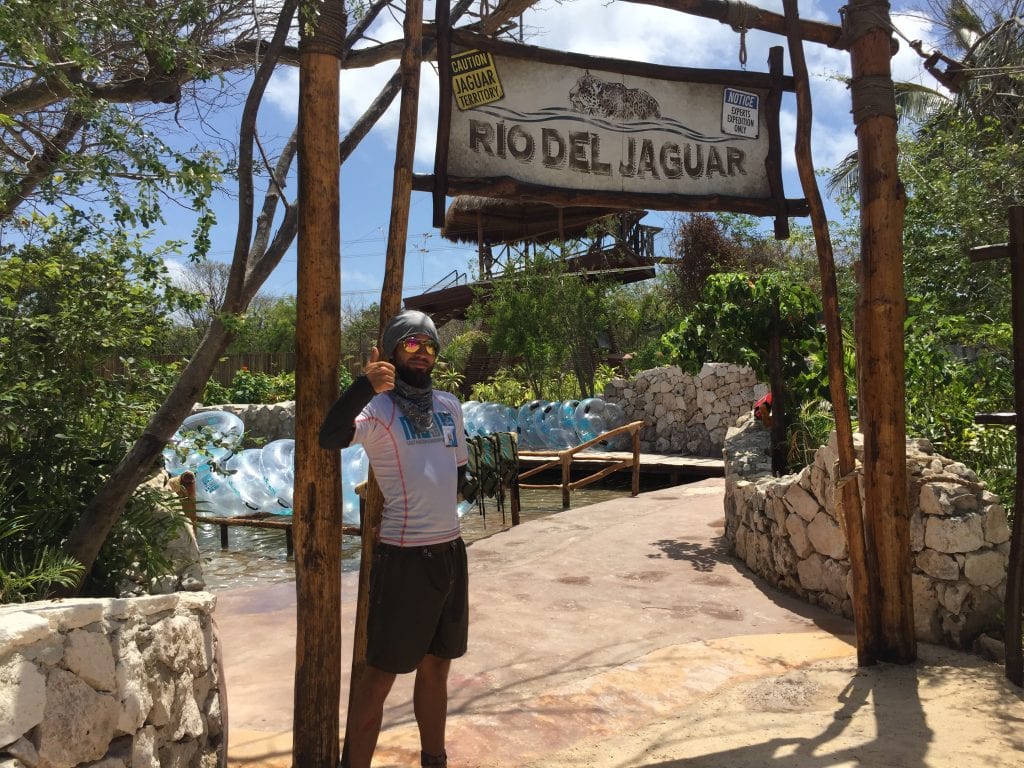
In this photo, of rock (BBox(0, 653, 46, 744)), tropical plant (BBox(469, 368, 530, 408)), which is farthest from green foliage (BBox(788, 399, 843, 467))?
tropical plant (BBox(469, 368, 530, 408))

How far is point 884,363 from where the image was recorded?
4266 mm

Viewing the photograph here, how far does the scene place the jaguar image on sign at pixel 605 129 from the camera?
416 centimetres

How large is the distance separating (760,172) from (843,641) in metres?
2.69

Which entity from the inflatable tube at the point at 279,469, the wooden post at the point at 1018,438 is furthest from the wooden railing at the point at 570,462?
the wooden post at the point at 1018,438

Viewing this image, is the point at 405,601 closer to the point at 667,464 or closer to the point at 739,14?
the point at 739,14

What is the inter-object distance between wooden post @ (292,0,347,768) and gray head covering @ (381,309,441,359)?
24 centimetres

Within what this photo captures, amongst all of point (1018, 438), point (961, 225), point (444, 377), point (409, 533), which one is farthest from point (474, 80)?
point (444, 377)

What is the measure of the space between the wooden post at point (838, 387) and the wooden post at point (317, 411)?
250 cm

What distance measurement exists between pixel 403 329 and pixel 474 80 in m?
1.74

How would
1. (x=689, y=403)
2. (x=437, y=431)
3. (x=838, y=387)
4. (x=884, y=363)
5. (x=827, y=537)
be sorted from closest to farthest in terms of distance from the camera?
(x=437, y=431) → (x=884, y=363) → (x=838, y=387) → (x=827, y=537) → (x=689, y=403)

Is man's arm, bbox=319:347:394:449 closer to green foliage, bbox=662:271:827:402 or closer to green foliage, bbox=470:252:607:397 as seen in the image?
green foliage, bbox=662:271:827:402

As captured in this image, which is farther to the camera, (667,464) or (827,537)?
(667,464)

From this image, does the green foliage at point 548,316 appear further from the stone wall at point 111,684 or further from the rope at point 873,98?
the stone wall at point 111,684

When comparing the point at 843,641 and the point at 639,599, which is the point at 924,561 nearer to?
the point at 843,641
